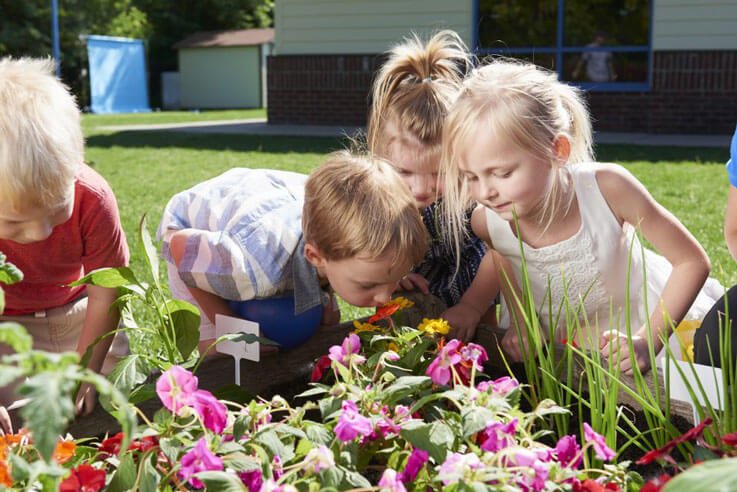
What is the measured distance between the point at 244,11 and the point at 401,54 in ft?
115

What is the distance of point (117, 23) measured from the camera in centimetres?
3023

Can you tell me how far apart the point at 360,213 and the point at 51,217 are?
55 cm

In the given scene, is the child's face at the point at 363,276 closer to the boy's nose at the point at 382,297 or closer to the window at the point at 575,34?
the boy's nose at the point at 382,297

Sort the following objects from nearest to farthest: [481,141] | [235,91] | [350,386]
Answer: [350,386], [481,141], [235,91]

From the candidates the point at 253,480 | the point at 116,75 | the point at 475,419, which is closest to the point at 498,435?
the point at 475,419

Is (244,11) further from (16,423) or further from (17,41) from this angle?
(16,423)

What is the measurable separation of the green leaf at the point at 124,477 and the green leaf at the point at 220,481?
0.48 feet

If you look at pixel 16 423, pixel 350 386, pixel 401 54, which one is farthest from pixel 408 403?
pixel 401 54

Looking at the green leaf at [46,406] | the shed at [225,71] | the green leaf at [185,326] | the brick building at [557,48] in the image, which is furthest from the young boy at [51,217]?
the shed at [225,71]

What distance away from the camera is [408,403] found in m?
1.15

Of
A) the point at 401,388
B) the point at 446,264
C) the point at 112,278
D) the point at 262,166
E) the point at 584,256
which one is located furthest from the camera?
the point at 262,166

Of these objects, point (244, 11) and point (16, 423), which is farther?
point (244, 11)

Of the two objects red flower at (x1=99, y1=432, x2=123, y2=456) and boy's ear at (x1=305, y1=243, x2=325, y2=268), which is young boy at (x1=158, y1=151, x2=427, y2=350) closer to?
boy's ear at (x1=305, y1=243, x2=325, y2=268)

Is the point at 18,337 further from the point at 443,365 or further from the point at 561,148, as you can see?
the point at 561,148
